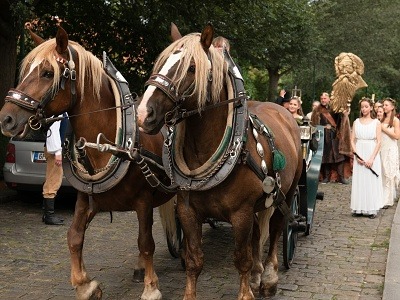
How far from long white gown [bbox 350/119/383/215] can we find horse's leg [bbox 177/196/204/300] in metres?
6.00

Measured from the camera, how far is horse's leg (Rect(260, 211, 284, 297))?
571cm

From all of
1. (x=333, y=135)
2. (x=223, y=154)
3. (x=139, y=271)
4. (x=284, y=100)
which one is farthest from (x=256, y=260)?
(x=284, y=100)

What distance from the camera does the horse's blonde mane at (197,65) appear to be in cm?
434

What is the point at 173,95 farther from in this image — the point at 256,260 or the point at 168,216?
the point at 168,216

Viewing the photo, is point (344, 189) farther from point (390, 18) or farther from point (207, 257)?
point (390, 18)

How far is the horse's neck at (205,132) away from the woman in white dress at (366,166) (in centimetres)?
614

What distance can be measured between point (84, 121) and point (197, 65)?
1235 mm

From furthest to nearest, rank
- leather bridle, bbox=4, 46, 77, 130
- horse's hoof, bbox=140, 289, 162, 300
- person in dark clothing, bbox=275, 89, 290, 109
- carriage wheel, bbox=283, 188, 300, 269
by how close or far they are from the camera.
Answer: person in dark clothing, bbox=275, 89, 290, 109 → carriage wheel, bbox=283, 188, 300, 269 → horse's hoof, bbox=140, 289, 162, 300 → leather bridle, bbox=4, 46, 77, 130

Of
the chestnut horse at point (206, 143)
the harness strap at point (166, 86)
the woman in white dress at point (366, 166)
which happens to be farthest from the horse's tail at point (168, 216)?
the woman in white dress at point (366, 166)

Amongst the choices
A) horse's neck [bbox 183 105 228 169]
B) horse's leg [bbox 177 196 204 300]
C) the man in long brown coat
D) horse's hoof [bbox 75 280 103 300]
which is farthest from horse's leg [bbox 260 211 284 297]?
the man in long brown coat

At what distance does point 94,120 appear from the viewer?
516 centimetres

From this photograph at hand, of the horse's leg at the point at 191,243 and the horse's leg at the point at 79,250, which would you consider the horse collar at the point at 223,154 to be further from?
the horse's leg at the point at 79,250

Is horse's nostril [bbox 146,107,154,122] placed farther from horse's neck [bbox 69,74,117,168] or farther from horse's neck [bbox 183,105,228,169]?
horse's neck [bbox 69,74,117,168]

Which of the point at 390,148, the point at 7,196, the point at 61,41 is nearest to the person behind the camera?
the point at 61,41
